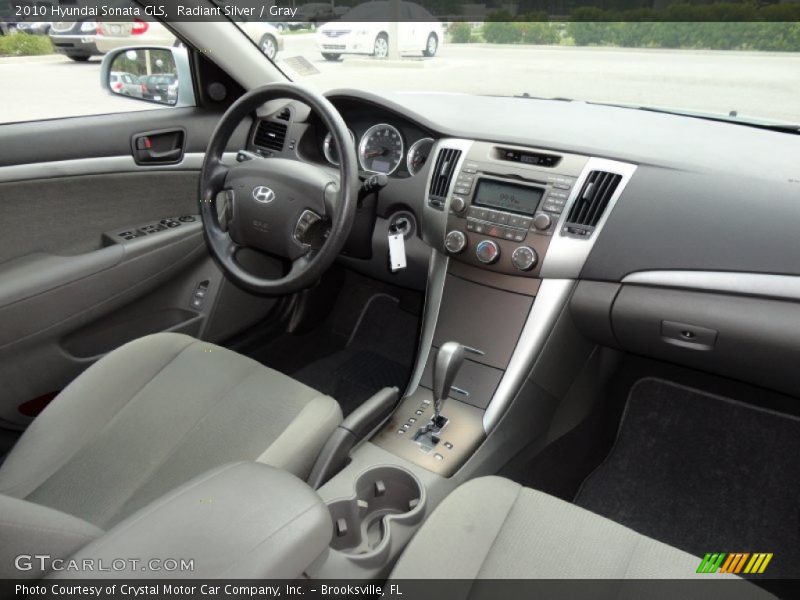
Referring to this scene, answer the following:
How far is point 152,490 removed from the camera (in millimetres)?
1445

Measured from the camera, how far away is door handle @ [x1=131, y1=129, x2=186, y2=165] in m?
2.37

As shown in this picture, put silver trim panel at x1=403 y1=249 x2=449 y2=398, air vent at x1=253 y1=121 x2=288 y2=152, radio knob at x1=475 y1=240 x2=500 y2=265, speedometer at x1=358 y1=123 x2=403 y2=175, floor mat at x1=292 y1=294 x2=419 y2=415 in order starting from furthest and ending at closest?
floor mat at x1=292 y1=294 x2=419 y2=415, air vent at x1=253 y1=121 x2=288 y2=152, speedometer at x1=358 y1=123 x2=403 y2=175, silver trim panel at x1=403 y1=249 x2=449 y2=398, radio knob at x1=475 y1=240 x2=500 y2=265

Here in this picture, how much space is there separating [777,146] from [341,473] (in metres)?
1.52

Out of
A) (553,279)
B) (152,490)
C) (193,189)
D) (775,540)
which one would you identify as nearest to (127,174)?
(193,189)

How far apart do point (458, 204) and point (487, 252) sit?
7.1 inches

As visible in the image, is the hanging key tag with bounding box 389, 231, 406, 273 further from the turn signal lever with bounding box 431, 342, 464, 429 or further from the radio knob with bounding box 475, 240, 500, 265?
the turn signal lever with bounding box 431, 342, 464, 429

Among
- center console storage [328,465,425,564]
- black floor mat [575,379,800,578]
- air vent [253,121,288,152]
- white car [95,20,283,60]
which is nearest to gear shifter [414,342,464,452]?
center console storage [328,465,425,564]

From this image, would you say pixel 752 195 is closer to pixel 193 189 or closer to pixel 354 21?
pixel 354 21

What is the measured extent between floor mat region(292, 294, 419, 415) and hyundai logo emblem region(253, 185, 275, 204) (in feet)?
3.18

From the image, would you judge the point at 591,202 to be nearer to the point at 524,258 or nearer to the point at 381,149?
the point at 524,258

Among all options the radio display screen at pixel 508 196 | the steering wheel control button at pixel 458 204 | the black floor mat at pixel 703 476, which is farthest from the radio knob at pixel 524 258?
the black floor mat at pixel 703 476

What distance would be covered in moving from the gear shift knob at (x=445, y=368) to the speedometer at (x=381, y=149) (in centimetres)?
83

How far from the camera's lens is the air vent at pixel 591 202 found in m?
1.83

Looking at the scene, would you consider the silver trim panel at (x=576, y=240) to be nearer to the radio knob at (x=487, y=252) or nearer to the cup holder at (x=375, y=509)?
the radio knob at (x=487, y=252)
